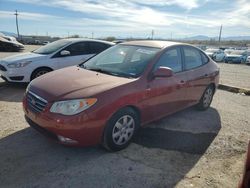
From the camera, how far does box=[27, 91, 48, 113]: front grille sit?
3.55 meters

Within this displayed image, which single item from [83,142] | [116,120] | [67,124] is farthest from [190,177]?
[67,124]

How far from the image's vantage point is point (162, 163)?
3.63 meters

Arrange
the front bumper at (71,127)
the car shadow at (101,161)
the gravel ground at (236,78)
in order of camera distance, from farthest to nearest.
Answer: the gravel ground at (236,78) < the front bumper at (71,127) < the car shadow at (101,161)

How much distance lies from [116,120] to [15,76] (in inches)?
183

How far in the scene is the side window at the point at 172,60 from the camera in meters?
4.44

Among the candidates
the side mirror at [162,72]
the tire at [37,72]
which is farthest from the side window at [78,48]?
the side mirror at [162,72]

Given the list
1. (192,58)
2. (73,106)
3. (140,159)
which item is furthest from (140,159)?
(192,58)

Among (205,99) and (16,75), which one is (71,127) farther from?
(16,75)

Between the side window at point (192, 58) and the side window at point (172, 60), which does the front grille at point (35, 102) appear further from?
the side window at point (192, 58)

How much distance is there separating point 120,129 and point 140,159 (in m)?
0.53

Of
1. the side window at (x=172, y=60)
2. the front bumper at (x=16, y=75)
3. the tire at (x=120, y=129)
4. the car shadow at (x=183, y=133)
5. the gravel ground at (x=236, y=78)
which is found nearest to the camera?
the tire at (x=120, y=129)

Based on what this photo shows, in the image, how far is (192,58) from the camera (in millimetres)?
5398

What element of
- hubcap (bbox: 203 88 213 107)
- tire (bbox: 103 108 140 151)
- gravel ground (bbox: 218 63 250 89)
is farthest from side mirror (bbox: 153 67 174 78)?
gravel ground (bbox: 218 63 250 89)

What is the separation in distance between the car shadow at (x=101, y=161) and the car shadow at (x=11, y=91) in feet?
Answer: 7.15
